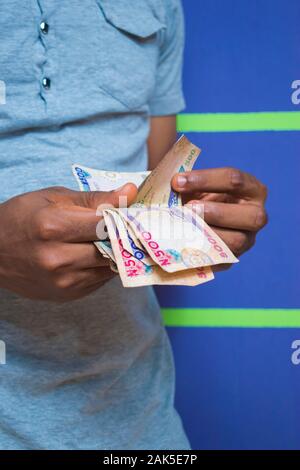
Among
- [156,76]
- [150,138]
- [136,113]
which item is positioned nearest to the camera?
[136,113]

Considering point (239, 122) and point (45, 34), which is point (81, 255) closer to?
point (45, 34)

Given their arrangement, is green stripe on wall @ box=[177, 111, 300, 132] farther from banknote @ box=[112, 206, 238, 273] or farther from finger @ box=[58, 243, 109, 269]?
finger @ box=[58, 243, 109, 269]

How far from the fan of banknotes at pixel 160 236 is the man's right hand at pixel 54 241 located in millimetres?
18

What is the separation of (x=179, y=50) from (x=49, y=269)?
23.8 inches

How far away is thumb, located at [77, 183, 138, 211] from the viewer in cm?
70

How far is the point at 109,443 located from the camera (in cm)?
94

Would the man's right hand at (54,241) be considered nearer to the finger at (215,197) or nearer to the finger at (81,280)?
the finger at (81,280)

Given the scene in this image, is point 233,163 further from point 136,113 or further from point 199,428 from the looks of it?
point 199,428

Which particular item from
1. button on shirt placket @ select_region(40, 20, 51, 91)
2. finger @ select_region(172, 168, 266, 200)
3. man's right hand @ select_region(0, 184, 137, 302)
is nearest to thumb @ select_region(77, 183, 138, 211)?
man's right hand @ select_region(0, 184, 137, 302)

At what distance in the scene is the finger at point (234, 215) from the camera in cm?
76

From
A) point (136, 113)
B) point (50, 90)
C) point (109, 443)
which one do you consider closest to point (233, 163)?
point (136, 113)

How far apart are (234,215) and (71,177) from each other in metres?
0.25

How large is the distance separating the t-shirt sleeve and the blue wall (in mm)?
158

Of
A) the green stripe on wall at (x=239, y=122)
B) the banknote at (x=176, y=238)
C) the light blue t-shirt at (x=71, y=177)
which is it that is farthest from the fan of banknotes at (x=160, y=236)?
the green stripe on wall at (x=239, y=122)
